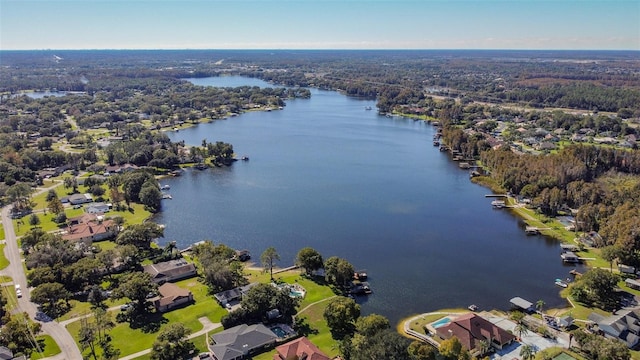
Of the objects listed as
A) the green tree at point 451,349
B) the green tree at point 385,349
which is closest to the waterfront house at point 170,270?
the green tree at point 385,349

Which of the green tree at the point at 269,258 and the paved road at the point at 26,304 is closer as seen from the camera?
the paved road at the point at 26,304

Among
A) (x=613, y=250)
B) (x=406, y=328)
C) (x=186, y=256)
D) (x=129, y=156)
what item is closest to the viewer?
(x=406, y=328)

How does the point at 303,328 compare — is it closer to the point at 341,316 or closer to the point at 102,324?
the point at 341,316

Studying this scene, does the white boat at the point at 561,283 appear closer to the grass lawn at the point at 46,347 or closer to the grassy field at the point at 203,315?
the grassy field at the point at 203,315

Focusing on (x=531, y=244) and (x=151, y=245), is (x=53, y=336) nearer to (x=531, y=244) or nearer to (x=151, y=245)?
(x=151, y=245)

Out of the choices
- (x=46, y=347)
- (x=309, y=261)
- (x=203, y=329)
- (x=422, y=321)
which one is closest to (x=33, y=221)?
(x=46, y=347)

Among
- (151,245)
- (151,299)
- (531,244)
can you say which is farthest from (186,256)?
(531,244)
